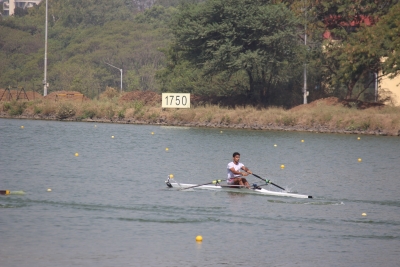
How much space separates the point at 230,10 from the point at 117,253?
155 ft

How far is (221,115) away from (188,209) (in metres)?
36.4

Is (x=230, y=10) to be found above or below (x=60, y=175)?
above

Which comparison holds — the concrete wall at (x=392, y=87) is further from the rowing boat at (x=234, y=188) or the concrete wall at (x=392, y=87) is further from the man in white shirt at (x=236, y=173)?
the rowing boat at (x=234, y=188)

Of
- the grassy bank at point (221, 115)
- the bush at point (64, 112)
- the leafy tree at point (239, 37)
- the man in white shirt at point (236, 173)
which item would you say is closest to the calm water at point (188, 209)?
the man in white shirt at point (236, 173)

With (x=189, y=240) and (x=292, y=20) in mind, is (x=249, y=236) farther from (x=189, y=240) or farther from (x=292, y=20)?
(x=292, y=20)

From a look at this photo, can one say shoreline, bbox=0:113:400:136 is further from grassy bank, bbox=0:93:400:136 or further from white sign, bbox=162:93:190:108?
white sign, bbox=162:93:190:108

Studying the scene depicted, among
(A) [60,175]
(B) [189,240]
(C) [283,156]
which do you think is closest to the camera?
(B) [189,240]

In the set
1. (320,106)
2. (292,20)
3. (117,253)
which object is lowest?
(117,253)

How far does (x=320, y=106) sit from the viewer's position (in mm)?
61188

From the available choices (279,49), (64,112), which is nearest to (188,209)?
(279,49)

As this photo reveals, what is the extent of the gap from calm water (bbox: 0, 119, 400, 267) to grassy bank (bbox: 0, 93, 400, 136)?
35.8ft

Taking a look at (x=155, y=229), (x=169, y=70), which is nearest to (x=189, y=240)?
(x=155, y=229)

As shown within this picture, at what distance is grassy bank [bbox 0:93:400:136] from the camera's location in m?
57.4

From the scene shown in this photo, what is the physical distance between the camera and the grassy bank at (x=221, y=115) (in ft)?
188
